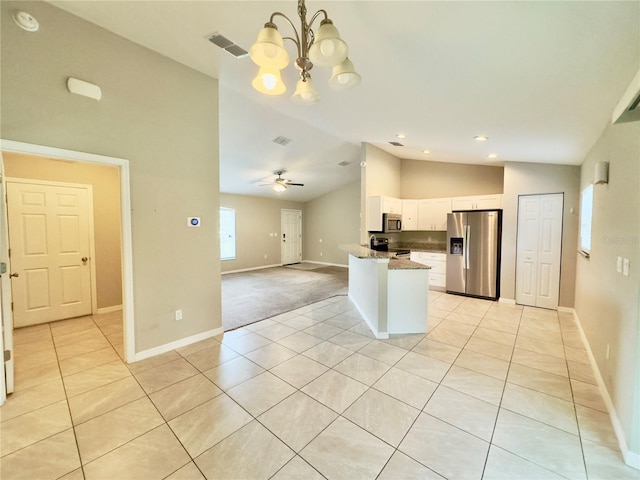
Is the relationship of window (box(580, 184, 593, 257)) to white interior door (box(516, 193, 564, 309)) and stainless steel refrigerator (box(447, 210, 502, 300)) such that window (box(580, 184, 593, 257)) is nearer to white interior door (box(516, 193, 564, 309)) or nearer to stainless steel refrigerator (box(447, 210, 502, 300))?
white interior door (box(516, 193, 564, 309))

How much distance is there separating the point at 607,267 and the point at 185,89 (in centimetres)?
467

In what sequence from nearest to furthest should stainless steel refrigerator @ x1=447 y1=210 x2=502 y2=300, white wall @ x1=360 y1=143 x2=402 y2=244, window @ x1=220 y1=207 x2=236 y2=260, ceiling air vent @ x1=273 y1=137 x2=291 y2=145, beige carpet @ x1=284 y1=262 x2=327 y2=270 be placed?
stainless steel refrigerator @ x1=447 y1=210 x2=502 y2=300
ceiling air vent @ x1=273 y1=137 x2=291 y2=145
white wall @ x1=360 y1=143 x2=402 y2=244
window @ x1=220 y1=207 x2=236 y2=260
beige carpet @ x1=284 y1=262 x2=327 y2=270

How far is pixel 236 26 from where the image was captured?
227 cm

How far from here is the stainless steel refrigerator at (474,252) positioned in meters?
5.01

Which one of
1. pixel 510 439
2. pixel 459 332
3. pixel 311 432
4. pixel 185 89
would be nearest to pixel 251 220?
pixel 185 89

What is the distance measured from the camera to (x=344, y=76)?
1626 mm

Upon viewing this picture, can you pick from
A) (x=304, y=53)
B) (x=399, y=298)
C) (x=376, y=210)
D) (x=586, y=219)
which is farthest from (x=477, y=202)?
(x=304, y=53)

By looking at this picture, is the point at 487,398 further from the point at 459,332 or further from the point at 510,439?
the point at 459,332

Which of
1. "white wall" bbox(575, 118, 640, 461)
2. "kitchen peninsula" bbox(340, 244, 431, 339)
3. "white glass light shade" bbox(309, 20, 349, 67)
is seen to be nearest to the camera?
"white glass light shade" bbox(309, 20, 349, 67)

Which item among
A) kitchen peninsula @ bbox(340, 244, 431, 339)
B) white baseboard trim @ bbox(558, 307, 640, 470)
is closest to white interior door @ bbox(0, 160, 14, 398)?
kitchen peninsula @ bbox(340, 244, 431, 339)

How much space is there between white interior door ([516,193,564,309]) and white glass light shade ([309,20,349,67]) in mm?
4884

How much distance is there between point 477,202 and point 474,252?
3.60 ft

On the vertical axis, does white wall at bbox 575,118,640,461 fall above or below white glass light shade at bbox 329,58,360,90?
below

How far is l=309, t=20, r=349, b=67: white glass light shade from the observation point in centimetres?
133
